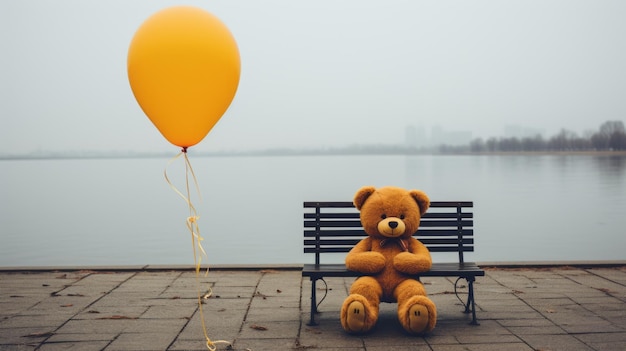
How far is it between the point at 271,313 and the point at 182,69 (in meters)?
2.31

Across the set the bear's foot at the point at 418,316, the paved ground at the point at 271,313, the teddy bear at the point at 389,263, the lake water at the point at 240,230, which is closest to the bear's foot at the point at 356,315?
Answer: the teddy bear at the point at 389,263

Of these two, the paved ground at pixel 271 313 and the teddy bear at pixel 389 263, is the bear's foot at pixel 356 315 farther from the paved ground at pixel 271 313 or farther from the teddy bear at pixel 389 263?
the paved ground at pixel 271 313

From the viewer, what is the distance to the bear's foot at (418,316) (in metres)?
4.62

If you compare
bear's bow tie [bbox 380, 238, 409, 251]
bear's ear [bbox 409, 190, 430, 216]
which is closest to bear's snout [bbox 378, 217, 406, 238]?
bear's bow tie [bbox 380, 238, 409, 251]

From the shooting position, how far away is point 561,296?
5.93m

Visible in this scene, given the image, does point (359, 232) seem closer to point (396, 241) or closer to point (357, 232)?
point (357, 232)

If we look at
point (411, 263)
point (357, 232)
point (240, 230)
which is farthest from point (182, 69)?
point (240, 230)

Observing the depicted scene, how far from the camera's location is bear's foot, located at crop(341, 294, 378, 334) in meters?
4.68

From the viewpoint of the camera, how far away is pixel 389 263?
5.06 m

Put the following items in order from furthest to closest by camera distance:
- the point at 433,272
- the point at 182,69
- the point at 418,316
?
1. the point at 433,272
2. the point at 418,316
3. the point at 182,69

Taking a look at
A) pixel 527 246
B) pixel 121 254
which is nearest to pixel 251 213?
pixel 121 254

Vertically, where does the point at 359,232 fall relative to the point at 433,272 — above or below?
above

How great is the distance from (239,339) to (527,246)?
478 inches

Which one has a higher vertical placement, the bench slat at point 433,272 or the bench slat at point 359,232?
the bench slat at point 359,232
